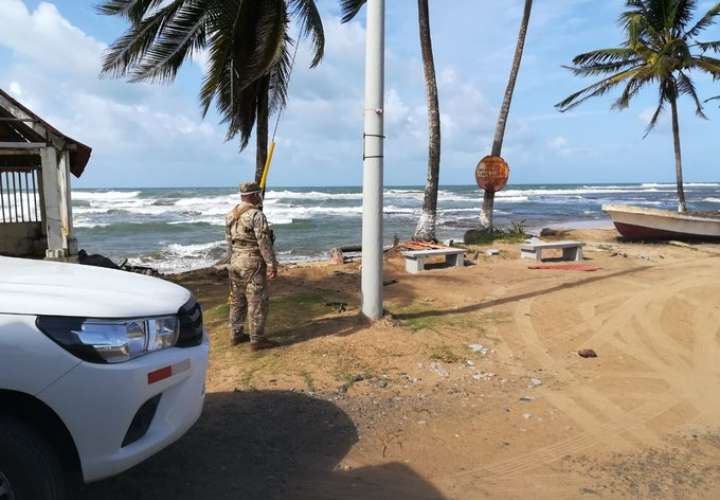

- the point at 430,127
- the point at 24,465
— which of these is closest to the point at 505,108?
the point at 430,127

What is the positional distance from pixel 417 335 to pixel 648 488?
2.87m

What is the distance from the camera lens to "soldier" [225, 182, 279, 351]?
5.20 meters

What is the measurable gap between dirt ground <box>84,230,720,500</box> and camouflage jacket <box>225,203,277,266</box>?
0.95 metres

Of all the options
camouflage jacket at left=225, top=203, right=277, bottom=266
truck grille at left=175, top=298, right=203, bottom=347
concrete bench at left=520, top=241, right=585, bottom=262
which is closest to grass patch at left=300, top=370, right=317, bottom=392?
camouflage jacket at left=225, top=203, right=277, bottom=266

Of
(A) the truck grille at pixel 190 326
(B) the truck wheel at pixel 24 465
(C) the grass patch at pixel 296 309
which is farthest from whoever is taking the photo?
(C) the grass patch at pixel 296 309

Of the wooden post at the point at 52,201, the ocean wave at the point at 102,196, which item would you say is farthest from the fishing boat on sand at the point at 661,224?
the ocean wave at the point at 102,196

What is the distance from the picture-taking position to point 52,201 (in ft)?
23.4

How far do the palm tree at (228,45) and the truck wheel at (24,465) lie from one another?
23.7 ft

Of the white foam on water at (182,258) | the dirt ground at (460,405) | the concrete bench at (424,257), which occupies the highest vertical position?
the concrete bench at (424,257)

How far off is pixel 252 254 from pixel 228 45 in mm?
4951

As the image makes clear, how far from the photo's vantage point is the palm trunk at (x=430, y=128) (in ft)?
39.5

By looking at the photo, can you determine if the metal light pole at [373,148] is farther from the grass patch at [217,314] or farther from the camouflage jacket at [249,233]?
the grass patch at [217,314]

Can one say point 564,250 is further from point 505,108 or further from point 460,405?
point 460,405

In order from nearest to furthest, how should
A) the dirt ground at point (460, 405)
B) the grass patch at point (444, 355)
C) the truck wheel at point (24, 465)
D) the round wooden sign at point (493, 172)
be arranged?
the truck wheel at point (24, 465), the dirt ground at point (460, 405), the grass patch at point (444, 355), the round wooden sign at point (493, 172)
